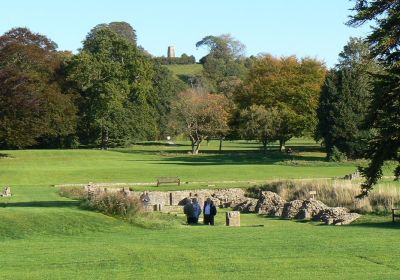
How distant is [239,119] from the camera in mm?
84000

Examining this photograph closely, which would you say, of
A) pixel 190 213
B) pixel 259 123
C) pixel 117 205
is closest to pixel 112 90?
pixel 259 123

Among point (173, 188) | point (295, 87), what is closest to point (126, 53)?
point (295, 87)

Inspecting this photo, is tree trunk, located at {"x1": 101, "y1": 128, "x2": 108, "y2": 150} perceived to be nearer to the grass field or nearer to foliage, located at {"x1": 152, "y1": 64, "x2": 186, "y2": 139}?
foliage, located at {"x1": 152, "y1": 64, "x2": 186, "y2": 139}

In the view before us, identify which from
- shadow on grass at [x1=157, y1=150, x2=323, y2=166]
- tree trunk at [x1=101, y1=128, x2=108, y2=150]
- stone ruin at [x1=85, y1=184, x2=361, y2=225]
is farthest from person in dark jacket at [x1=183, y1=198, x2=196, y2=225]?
tree trunk at [x1=101, y1=128, x2=108, y2=150]

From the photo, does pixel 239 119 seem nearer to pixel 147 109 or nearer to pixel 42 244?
pixel 147 109

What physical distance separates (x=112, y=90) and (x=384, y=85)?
63790 mm

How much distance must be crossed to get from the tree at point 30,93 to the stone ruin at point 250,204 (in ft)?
111

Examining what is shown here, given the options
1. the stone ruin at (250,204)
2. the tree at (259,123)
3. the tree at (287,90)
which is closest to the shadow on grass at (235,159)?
the tree at (259,123)

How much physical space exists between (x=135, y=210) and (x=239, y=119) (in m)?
57.3

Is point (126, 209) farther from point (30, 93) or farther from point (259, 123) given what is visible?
point (259, 123)

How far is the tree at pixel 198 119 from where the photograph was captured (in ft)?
275

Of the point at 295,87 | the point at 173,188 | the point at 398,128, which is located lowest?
the point at 173,188

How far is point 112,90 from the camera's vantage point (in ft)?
287

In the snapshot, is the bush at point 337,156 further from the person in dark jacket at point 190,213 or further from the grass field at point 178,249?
the person in dark jacket at point 190,213
